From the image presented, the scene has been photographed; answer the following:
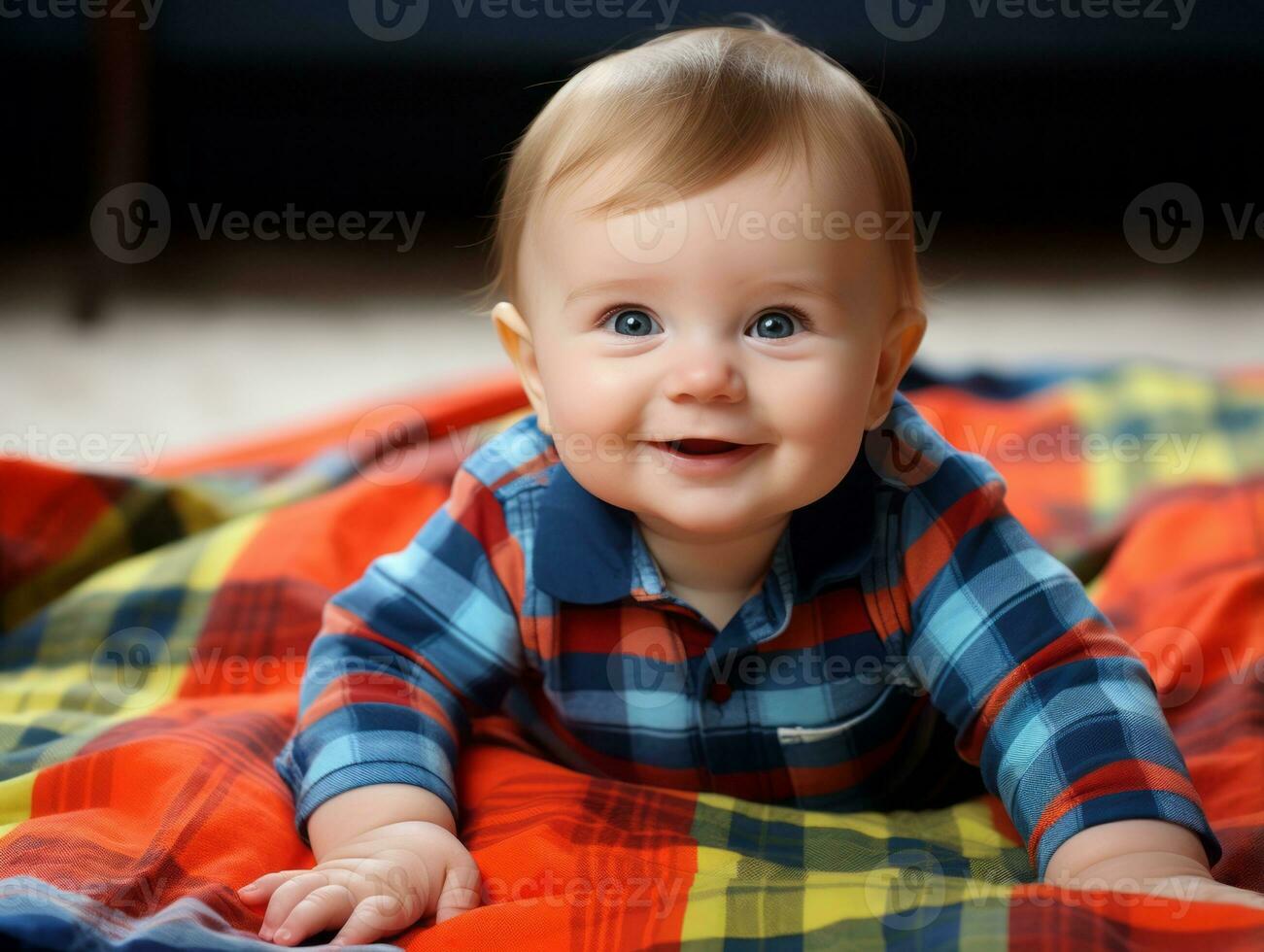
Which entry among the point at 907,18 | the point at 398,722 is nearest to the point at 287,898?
the point at 398,722

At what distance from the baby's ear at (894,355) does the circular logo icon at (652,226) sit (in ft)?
0.49

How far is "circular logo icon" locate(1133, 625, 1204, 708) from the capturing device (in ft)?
3.21

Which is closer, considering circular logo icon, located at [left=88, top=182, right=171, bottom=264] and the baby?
the baby

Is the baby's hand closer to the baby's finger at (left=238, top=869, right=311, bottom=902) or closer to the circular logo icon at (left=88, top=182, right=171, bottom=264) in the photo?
the baby's finger at (left=238, top=869, right=311, bottom=902)

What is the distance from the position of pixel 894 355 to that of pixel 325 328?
1531 millimetres

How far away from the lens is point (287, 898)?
0.72 meters

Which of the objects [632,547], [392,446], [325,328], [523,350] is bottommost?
[632,547]

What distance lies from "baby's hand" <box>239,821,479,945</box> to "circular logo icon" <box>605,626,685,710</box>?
5.7 inches

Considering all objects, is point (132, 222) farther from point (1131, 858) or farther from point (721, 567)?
point (1131, 858)

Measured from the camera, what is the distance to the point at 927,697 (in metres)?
0.90

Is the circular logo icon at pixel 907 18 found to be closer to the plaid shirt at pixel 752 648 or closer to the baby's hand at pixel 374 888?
the plaid shirt at pixel 752 648

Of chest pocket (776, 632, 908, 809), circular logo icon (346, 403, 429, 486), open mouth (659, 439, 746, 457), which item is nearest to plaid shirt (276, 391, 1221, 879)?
chest pocket (776, 632, 908, 809)

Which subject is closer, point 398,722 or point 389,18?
point 398,722

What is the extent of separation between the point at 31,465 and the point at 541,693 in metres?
0.47
